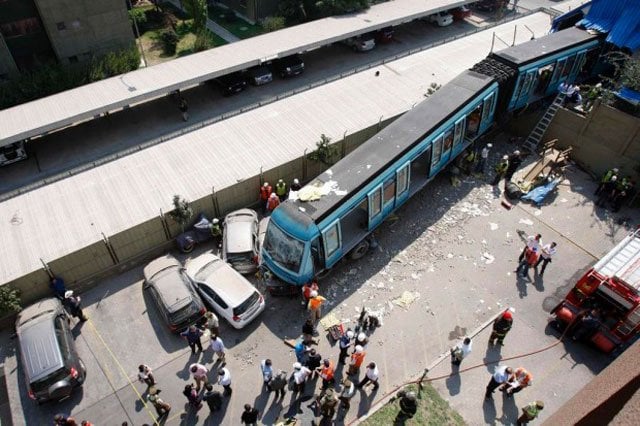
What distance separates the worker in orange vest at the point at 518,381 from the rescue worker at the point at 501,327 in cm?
143

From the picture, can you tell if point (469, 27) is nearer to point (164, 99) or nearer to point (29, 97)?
point (164, 99)

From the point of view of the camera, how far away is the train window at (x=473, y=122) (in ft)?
67.1

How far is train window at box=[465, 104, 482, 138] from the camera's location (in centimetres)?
2044

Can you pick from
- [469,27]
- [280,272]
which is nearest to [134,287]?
[280,272]

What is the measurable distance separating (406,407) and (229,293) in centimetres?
680

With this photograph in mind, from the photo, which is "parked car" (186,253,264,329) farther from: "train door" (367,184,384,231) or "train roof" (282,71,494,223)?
"train door" (367,184,384,231)

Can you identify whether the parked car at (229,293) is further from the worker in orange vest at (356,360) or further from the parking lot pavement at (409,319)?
the worker in orange vest at (356,360)

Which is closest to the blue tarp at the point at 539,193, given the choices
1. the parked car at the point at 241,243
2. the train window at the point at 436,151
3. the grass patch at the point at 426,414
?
the train window at the point at 436,151

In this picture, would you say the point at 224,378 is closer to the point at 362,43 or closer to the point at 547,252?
the point at 547,252

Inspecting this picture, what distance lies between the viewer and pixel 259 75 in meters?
28.4

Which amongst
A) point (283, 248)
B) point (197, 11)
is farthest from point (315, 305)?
point (197, 11)

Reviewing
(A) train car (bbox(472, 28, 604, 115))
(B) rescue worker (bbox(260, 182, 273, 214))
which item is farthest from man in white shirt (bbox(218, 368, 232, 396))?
(A) train car (bbox(472, 28, 604, 115))

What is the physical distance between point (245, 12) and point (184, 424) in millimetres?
36199

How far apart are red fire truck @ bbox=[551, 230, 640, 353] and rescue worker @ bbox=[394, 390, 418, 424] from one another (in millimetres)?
6392
